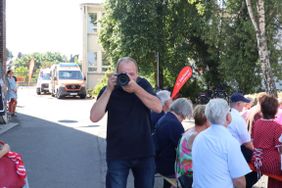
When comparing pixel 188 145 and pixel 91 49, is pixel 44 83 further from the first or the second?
pixel 188 145

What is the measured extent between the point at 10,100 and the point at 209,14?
406 inches

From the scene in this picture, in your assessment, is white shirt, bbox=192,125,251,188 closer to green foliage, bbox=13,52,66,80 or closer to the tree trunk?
the tree trunk

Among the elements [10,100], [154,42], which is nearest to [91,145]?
[10,100]

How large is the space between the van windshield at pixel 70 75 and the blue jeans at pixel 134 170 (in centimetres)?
3184

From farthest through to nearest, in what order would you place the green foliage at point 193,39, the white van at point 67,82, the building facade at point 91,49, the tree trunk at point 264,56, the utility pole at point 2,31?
the building facade at point 91,49 → the white van at point 67,82 → the green foliage at point 193,39 → the utility pole at point 2,31 → the tree trunk at point 264,56

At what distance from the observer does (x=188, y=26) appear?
25.6 m

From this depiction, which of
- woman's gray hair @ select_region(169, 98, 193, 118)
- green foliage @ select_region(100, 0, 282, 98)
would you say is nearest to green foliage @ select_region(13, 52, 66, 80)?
green foliage @ select_region(100, 0, 282, 98)

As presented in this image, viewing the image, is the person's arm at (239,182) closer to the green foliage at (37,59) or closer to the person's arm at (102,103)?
the person's arm at (102,103)

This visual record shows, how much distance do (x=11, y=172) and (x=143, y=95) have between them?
142 centimetres

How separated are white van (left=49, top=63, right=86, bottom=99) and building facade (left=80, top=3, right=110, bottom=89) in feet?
18.3

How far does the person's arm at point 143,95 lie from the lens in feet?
14.0

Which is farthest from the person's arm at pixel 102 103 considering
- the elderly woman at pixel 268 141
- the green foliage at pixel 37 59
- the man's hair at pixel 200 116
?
the green foliage at pixel 37 59

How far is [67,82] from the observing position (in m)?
34.9

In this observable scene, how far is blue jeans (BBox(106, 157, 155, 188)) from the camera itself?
4465mm
